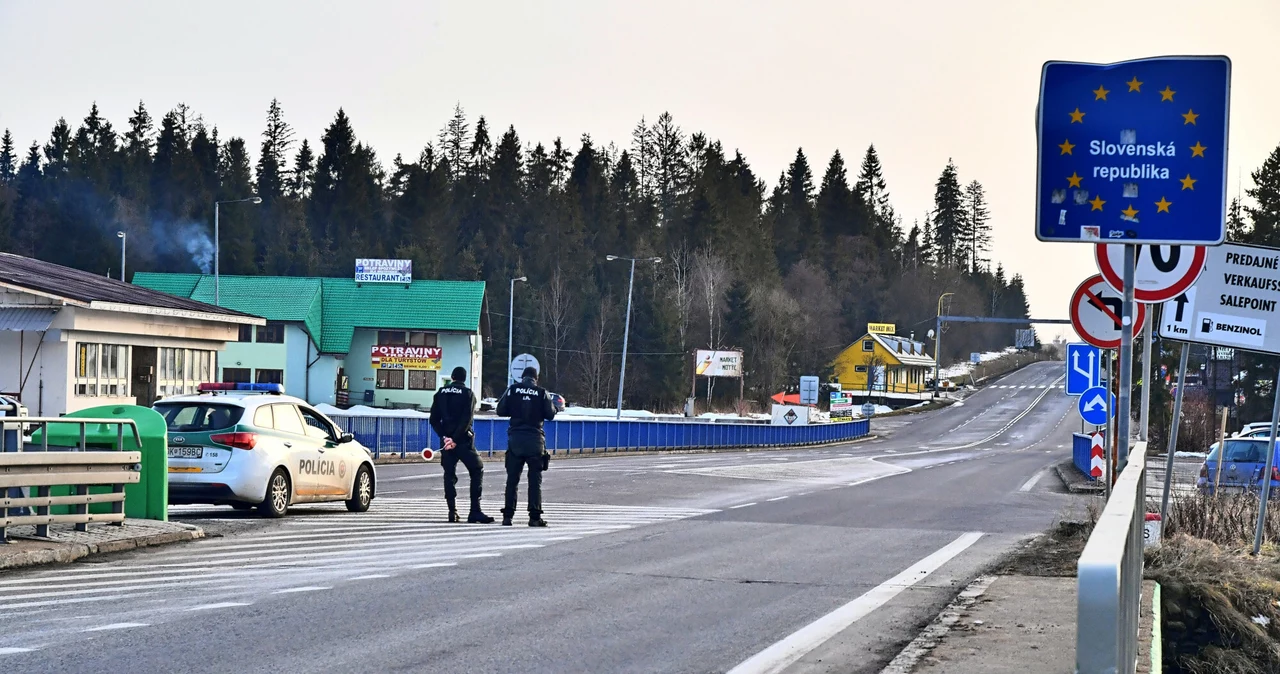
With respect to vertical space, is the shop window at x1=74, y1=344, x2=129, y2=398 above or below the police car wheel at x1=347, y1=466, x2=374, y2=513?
above

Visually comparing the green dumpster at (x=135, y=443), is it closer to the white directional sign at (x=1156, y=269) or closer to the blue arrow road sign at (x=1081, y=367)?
the white directional sign at (x=1156, y=269)

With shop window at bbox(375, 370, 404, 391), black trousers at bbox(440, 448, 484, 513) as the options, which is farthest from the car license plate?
shop window at bbox(375, 370, 404, 391)

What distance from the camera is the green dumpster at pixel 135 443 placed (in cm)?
1319

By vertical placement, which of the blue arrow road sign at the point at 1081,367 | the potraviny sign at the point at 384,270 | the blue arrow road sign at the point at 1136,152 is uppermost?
the potraviny sign at the point at 384,270

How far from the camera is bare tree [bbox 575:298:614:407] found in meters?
106

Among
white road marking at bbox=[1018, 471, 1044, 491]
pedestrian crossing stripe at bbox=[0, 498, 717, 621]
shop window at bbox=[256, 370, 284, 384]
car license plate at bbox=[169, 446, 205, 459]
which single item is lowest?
white road marking at bbox=[1018, 471, 1044, 491]

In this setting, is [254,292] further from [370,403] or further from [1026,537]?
[1026,537]

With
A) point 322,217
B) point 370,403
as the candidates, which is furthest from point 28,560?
point 322,217

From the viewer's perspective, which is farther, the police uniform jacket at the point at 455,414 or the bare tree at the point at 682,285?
the bare tree at the point at 682,285

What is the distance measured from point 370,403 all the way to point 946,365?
101 meters

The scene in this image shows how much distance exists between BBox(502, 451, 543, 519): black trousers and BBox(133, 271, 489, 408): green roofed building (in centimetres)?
6389

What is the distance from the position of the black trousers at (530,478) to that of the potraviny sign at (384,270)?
70.9m

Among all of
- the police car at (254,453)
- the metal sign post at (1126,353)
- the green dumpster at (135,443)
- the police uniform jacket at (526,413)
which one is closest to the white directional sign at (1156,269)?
the metal sign post at (1126,353)

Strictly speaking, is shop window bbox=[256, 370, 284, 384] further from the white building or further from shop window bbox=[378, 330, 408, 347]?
the white building
